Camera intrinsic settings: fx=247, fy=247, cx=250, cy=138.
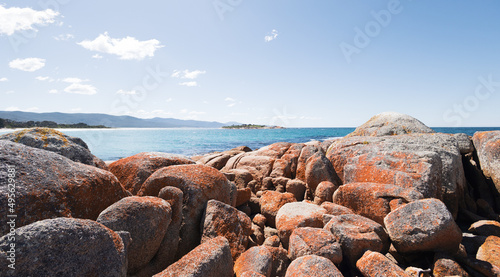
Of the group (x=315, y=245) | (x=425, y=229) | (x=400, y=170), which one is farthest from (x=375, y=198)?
(x=315, y=245)

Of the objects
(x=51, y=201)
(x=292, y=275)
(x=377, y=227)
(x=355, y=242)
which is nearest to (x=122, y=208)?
(x=51, y=201)

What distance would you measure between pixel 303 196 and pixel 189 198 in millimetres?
3698

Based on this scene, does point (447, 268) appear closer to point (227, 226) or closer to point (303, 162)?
point (227, 226)

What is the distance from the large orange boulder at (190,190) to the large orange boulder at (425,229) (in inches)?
119

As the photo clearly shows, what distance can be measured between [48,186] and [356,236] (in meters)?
4.23

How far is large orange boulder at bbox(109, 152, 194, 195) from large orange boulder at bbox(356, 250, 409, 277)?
3.99 meters

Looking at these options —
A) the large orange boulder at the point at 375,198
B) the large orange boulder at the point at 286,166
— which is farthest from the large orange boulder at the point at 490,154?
the large orange boulder at the point at 286,166

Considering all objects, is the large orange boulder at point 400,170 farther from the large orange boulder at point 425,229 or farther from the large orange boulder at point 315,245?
the large orange boulder at point 315,245

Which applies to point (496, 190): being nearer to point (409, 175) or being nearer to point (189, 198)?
point (409, 175)

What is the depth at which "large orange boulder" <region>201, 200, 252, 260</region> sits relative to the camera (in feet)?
12.6

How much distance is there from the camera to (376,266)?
3316 millimetres

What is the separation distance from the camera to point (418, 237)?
3.73 metres

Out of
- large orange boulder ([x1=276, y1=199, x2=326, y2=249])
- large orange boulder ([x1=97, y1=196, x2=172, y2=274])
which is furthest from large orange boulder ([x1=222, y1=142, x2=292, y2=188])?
large orange boulder ([x1=97, y1=196, x2=172, y2=274])

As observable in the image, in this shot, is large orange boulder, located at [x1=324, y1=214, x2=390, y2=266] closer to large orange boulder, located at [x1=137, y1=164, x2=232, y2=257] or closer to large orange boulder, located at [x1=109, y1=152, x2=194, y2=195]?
large orange boulder, located at [x1=137, y1=164, x2=232, y2=257]
